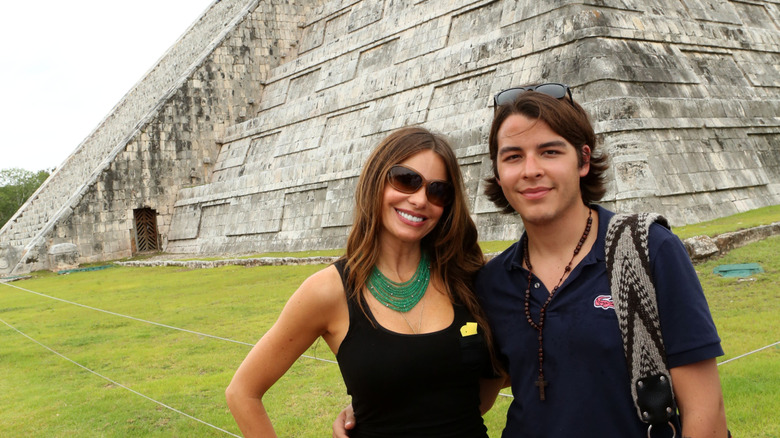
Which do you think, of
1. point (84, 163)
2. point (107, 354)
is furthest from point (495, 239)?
point (84, 163)

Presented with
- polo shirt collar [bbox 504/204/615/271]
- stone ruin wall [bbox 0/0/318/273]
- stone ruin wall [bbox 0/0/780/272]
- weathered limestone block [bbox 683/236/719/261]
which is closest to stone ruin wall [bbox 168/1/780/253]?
stone ruin wall [bbox 0/0/780/272]

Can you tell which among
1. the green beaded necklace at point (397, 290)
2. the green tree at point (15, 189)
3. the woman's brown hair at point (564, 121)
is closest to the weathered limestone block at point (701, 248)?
the woman's brown hair at point (564, 121)

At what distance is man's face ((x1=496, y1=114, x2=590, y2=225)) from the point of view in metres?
2.32

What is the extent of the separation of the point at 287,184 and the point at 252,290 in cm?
759

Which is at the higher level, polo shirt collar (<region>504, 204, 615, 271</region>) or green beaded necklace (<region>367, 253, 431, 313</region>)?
polo shirt collar (<region>504, 204, 615, 271</region>)

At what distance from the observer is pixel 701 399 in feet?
6.49

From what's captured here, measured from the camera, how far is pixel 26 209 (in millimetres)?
25375

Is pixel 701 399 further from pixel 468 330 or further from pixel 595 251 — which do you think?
pixel 468 330

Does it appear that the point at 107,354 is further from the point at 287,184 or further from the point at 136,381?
the point at 287,184

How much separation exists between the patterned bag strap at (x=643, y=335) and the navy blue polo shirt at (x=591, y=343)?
3 centimetres

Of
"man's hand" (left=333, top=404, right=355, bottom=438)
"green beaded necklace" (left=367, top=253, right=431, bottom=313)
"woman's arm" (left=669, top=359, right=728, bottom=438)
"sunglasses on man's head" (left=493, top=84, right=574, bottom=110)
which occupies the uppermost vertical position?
"sunglasses on man's head" (left=493, top=84, right=574, bottom=110)

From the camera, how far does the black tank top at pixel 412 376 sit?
7.97ft

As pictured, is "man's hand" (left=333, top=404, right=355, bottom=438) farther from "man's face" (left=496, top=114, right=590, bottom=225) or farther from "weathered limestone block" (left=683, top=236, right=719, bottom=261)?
"weathered limestone block" (left=683, top=236, right=719, bottom=261)

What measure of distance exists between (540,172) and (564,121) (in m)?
0.20
